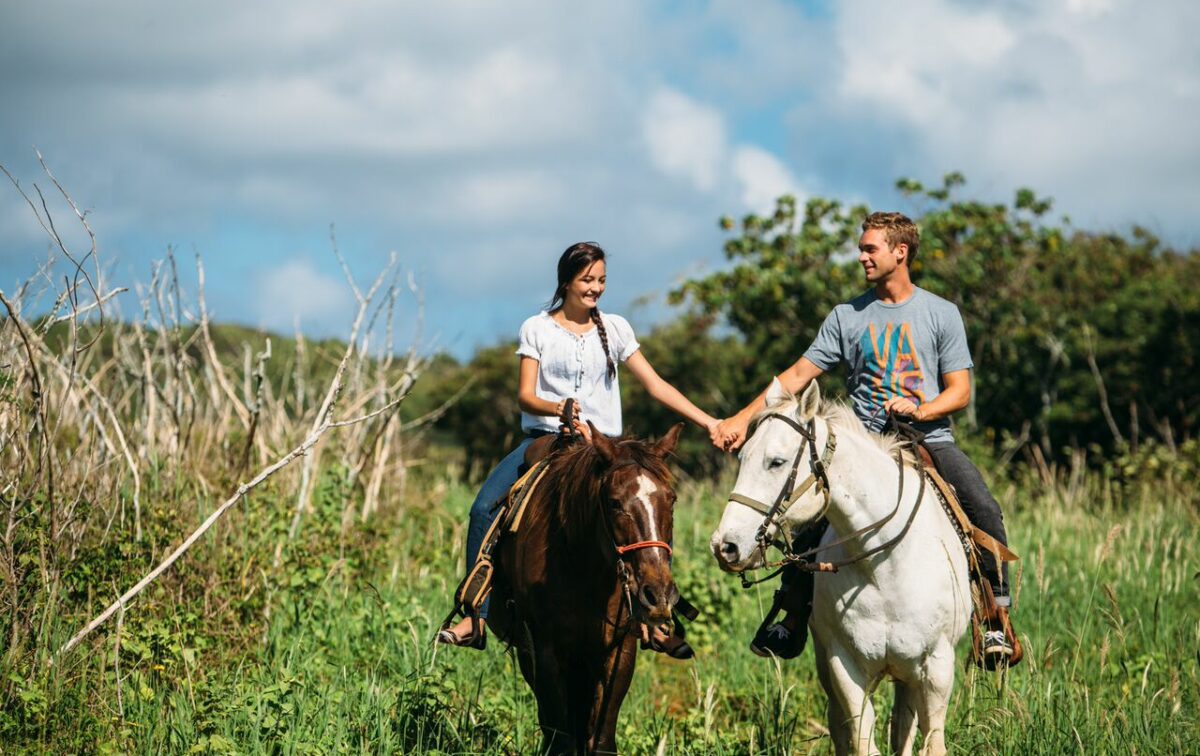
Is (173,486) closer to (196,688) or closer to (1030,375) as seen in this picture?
(196,688)

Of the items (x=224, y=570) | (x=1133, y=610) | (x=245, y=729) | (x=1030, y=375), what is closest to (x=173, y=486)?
(x=224, y=570)

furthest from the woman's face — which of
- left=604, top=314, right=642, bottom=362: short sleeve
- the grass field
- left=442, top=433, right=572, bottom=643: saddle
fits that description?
the grass field

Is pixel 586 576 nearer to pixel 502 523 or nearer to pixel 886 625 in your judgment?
pixel 502 523

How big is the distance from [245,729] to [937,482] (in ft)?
11.3

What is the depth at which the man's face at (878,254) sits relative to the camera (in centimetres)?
577

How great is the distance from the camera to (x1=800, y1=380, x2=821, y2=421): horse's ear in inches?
193

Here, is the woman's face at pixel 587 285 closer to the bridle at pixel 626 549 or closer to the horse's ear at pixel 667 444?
the horse's ear at pixel 667 444

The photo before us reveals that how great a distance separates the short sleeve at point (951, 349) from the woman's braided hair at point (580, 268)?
1.66 metres

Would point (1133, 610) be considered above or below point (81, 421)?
below

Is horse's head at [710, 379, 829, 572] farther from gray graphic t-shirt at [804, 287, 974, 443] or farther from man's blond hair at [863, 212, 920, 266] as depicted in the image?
man's blond hair at [863, 212, 920, 266]

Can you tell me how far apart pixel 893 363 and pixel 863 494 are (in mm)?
895

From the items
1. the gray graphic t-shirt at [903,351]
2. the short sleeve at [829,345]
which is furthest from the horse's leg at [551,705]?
the short sleeve at [829,345]

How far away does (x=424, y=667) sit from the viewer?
6320mm

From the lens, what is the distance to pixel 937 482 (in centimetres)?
557
